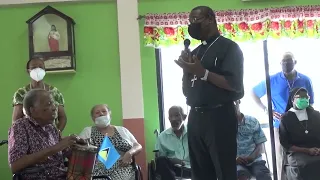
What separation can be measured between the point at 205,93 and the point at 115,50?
2.42 m

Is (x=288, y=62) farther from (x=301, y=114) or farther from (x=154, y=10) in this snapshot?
(x=154, y=10)

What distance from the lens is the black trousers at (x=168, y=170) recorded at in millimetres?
3607

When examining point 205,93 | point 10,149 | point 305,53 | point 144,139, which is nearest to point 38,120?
point 10,149

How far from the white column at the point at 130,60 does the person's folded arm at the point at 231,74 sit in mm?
2260

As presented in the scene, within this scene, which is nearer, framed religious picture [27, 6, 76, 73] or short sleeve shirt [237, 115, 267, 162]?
short sleeve shirt [237, 115, 267, 162]

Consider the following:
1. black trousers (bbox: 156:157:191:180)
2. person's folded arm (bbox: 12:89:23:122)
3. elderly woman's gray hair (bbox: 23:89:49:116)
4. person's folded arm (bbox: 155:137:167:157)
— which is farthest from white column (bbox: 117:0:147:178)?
elderly woman's gray hair (bbox: 23:89:49:116)

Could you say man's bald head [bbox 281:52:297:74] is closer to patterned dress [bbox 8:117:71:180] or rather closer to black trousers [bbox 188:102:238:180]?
black trousers [bbox 188:102:238:180]

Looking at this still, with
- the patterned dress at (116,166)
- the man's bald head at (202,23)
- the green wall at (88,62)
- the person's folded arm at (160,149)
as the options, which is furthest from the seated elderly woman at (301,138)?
the man's bald head at (202,23)

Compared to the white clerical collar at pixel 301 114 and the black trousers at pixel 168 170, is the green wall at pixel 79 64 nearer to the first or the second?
the black trousers at pixel 168 170

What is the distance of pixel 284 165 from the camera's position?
374 centimetres

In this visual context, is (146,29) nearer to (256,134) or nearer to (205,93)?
(256,134)

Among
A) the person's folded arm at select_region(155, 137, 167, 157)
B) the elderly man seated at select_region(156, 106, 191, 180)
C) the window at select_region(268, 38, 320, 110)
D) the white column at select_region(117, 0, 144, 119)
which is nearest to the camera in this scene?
the elderly man seated at select_region(156, 106, 191, 180)

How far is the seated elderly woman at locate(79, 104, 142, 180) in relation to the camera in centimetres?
339

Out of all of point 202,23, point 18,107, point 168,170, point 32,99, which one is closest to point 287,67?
point 168,170
